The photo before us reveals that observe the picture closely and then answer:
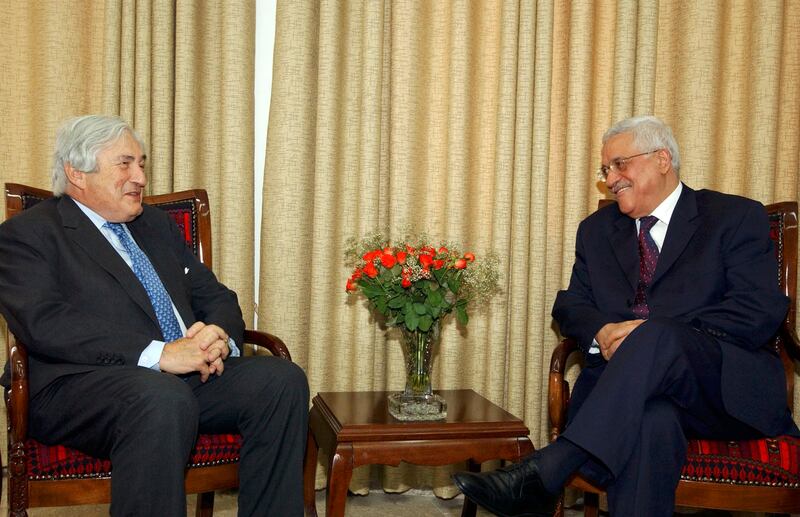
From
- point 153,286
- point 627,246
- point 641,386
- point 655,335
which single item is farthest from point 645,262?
point 153,286

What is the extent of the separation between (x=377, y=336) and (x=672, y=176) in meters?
1.44

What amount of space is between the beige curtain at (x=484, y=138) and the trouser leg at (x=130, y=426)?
3.91 ft

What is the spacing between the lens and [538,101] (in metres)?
3.46

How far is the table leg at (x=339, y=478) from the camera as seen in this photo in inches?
97.7

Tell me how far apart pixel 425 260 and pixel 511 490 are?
814mm

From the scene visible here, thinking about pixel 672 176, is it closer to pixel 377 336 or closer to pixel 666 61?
pixel 666 61

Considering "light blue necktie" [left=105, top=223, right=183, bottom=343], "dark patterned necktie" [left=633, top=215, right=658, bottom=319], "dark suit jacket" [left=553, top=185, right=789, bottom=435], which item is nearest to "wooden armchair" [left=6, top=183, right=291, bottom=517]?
"light blue necktie" [left=105, top=223, right=183, bottom=343]

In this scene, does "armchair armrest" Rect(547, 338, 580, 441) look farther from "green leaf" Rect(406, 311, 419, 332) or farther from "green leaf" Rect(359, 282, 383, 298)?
"green leaf" Rect(359, 282, 383, 298)

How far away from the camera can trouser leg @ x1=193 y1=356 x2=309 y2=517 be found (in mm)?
2355

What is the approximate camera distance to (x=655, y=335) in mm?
2316

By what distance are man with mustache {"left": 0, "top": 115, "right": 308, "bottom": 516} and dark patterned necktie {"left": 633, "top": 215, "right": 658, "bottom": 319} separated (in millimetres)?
1271

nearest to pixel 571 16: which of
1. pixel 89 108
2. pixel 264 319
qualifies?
pixel 264 319

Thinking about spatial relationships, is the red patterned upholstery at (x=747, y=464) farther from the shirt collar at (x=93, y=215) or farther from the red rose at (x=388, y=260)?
the shirt collar at (x=93, y=215)

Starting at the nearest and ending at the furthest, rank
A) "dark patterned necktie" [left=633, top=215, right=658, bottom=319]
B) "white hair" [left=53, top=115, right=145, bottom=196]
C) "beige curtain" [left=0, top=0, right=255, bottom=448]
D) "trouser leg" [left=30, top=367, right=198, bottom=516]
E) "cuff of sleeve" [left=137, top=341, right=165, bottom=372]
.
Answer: "trouser leg" [left=30, top=367, right=198, bottom=516] < "cuff of sleeve" [left=137, top=341, right=165, bottom=372] < "white hair" [left=53, top=115, right=145, bottom=196] < "dark patterned necktie" [left=633, top=215, right=658, bottom=319] < "beige curtain" [left=0, top=0, right=255, bottom=448]
